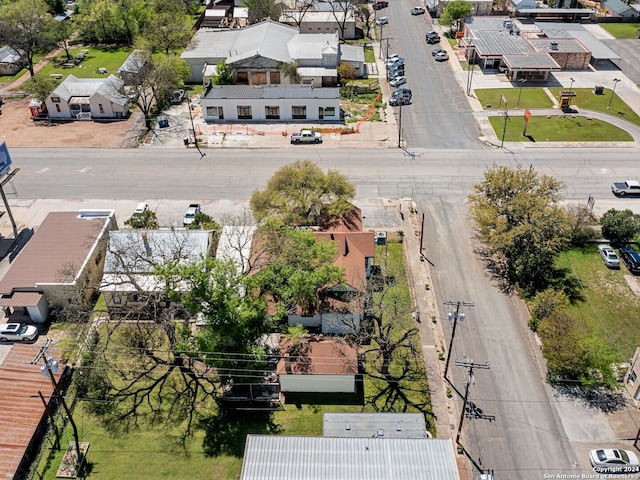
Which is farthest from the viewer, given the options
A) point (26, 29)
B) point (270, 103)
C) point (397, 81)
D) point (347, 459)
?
point (26, 29)

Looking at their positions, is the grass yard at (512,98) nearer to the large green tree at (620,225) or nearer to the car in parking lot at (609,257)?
the large green tree at (620,225)

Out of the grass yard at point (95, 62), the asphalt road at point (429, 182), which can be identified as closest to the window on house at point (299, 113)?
the asphalt road at point (429, 182)

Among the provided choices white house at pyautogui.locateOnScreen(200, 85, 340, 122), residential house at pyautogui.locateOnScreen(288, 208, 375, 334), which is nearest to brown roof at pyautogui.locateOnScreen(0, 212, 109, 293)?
residential house at pyautogui.locateOnScreen(288, 208, 375, 334)

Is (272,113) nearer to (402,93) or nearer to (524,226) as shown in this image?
(402,93)

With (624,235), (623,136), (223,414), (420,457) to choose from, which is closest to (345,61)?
(623,136)

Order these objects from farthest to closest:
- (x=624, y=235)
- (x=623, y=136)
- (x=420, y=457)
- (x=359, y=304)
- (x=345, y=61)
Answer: (x=345, y=61)
(x=623, y=136)
(x=624, y=235)
(x=359, y=304)
(x=420, y=457)

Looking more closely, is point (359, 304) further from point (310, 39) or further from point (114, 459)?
point (310, 39)

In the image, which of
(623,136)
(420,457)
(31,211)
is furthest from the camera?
(623,136)

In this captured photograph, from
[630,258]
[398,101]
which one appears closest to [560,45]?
[398,101]
